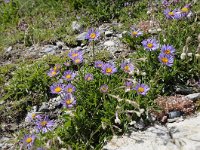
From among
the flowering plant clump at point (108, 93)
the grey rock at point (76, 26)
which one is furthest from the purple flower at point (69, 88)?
the grey rock at point (76, 26)

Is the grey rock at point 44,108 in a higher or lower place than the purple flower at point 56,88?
lower

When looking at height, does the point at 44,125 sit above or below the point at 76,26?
below

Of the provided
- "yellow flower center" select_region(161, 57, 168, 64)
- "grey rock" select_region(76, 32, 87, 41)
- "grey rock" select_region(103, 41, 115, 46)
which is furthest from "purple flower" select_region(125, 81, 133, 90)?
"grey rock" select_region(76, 32, 87, 41)

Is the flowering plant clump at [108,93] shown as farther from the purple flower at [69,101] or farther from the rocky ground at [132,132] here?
the rocky ground at [132,132]

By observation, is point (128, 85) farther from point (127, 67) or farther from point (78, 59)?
point (78, 59)

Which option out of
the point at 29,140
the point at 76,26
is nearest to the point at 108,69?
the point at 29,140

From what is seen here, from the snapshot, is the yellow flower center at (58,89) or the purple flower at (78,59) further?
the purple flower at (78,59)

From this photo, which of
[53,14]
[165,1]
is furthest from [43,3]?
[165,1]

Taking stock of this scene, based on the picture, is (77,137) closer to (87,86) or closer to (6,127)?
(87,86)
